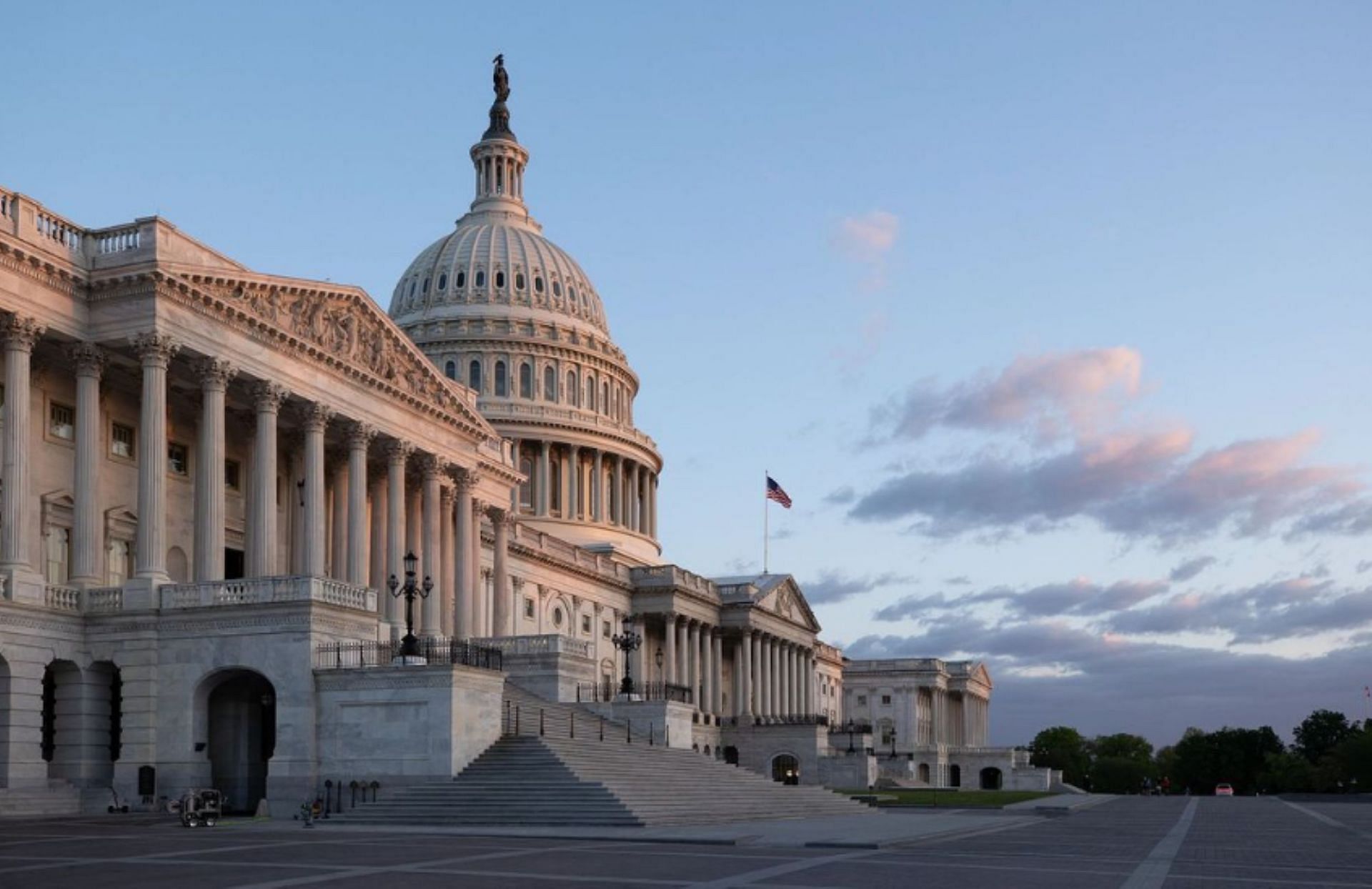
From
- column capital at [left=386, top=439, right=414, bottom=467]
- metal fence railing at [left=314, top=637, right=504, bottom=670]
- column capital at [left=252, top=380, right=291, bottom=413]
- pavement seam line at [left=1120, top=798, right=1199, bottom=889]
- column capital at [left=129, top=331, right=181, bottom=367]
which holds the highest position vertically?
column capital at [left=129, top=331, right=181, bottom=367]

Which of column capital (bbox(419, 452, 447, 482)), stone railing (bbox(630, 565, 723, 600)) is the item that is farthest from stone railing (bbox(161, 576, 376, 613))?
stone railing (bbox(630, 565, 723, 600))

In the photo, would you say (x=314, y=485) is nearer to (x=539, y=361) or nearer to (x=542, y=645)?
(x=542, y=645)

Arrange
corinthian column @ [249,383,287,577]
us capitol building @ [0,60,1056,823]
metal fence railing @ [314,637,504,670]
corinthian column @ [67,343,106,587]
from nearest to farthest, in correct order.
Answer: us capitol building @ [0,60,1056,823] < metal fence railing @ [314,637,504,670] < corinthian column @ [67,343,106,587] < corinthian column @ [249,383,287,577]

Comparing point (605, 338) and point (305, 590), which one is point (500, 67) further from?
point (305, 590)

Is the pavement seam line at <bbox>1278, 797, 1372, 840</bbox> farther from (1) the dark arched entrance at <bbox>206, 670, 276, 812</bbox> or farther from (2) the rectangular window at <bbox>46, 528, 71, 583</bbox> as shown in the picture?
(2) the rectangular window at <bbox>46, 528, 71, 583</bbox>

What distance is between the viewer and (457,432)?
249 ft

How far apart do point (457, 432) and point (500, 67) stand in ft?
298

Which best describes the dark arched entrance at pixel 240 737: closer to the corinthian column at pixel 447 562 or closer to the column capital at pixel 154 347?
the column capital at pixel 154 347

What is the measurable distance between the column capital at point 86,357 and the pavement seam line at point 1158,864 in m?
36.2

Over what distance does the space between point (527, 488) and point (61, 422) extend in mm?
84026

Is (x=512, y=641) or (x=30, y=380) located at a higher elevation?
(x=30, y=380)

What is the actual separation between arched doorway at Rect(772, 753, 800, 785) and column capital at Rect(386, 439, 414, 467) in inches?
2273

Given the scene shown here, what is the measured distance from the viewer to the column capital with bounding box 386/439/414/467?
6975 centimetres

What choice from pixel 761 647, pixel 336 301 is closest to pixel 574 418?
pixel 761 647
